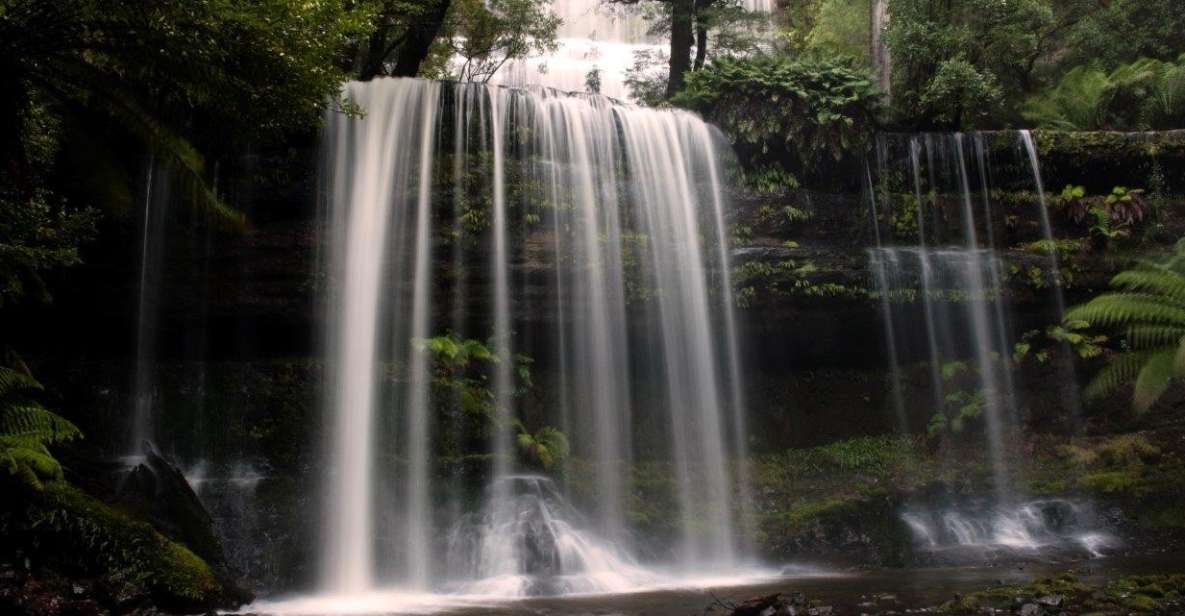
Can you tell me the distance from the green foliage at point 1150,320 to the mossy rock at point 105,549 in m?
10.9

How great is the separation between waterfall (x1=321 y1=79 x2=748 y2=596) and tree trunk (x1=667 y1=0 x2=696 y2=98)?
160 inches

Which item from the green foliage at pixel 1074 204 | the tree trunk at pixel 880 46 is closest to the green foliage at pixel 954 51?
the tree trunk at pixel 880 46

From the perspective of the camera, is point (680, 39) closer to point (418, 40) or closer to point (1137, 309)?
point (418, 40)

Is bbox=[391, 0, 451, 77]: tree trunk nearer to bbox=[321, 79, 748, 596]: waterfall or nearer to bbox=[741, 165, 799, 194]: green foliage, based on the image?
bbox=[321, 79, 748, 596]: waterfall

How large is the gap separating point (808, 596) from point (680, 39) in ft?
41.6

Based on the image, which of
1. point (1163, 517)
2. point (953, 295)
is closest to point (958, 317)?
point (953, 295)

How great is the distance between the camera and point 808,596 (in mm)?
7445

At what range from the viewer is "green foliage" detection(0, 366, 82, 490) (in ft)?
20.4

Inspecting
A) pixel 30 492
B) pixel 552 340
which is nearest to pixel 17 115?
pixel 30 492

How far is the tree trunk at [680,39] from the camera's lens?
16.8 m

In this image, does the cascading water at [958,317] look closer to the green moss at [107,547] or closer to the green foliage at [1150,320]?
the green foliage at [1150,320]

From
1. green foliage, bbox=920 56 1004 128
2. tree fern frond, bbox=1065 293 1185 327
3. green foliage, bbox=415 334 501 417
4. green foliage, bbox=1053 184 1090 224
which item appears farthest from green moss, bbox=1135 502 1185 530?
green foliage, bbox=415 334 501 417

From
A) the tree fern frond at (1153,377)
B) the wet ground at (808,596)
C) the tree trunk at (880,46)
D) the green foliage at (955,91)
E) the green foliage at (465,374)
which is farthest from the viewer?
the tree trunk at (880,46)

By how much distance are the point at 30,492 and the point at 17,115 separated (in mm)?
3211
